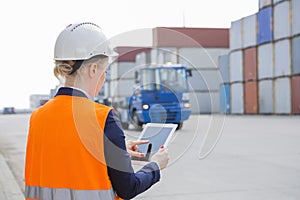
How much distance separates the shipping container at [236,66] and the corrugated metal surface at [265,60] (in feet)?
8.86

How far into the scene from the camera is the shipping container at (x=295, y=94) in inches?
1131

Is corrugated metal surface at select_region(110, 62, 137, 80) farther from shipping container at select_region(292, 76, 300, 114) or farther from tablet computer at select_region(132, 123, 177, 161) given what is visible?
shipping container at select_region(292, 76, 300, 114)

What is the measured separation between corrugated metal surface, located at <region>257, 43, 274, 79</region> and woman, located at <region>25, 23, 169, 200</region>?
1231 inches

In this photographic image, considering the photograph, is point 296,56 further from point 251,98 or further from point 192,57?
point 192,57

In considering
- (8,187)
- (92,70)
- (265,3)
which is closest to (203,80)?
(92,70)

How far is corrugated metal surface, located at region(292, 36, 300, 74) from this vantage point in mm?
29000

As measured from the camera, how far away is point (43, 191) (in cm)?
174

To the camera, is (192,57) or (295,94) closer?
(192,57)

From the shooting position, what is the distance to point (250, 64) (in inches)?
1371

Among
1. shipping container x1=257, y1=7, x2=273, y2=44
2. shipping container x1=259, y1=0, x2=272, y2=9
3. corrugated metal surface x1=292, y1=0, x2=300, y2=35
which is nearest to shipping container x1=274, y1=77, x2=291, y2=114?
corrugated metal surface x1=292, y1=0, x2=300, y2=35

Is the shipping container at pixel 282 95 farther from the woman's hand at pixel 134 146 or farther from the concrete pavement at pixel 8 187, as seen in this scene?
the woman's hand at pixel 134 146

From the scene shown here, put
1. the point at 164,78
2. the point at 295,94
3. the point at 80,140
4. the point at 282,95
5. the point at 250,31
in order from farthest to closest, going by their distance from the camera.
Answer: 1. the point at 250,31
2. the point at 282,95
3. the point at 295,94
4. the point at 164,78
5. the point at 80,140

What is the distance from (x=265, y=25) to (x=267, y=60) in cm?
258

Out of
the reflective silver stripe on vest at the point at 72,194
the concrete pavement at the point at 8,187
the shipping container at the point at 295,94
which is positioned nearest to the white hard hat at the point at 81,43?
the reflective silver stripe on vest at the point at 72,194
